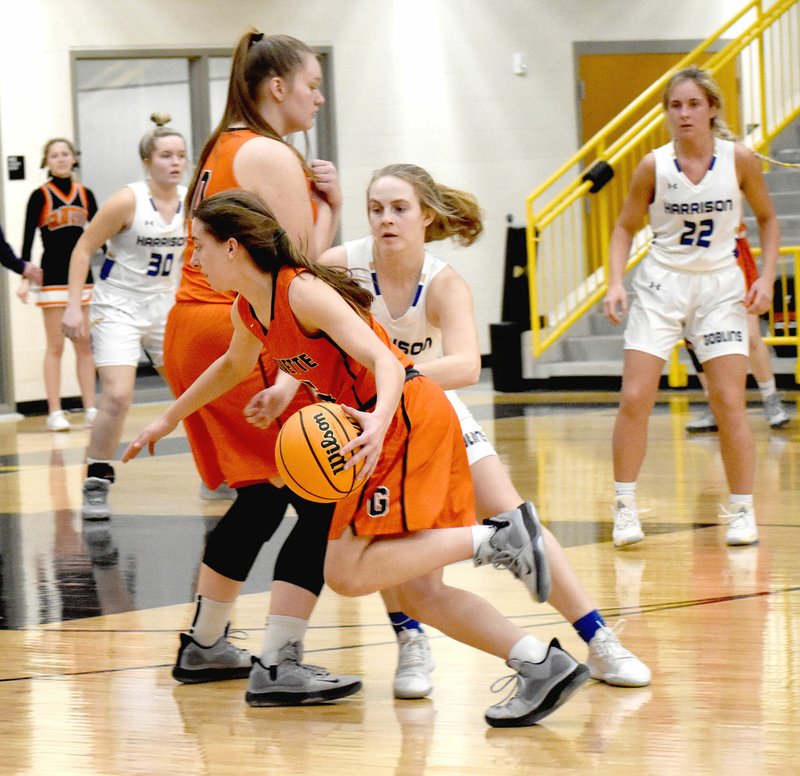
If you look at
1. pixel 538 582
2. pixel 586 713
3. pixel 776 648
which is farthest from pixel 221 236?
pixel 776 648

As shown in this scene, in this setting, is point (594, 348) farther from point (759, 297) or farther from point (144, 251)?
point (759, 297)

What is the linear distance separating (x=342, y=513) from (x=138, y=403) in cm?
907

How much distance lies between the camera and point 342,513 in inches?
134

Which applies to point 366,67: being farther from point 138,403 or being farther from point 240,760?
point 240,760

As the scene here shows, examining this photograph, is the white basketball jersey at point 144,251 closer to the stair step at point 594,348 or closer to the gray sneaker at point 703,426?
the gray sneaker at point 703,426

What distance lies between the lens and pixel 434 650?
162 inches

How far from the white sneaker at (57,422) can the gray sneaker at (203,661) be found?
6.91 meters

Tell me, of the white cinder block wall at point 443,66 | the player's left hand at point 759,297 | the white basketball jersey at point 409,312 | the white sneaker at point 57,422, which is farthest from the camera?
the white cinder block wall at point 443,66

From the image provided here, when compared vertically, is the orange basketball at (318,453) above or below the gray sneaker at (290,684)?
above

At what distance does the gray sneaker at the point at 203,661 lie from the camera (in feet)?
12.8

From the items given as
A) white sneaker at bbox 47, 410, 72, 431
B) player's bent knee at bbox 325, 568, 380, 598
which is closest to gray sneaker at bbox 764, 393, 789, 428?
white sneaker at bbox 47, 410, 72, 431

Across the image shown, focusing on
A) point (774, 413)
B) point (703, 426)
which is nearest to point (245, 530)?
point (703, 426)

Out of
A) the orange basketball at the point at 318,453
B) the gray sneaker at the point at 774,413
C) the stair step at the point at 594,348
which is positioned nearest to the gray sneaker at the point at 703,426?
the gray sneaker at the point at 774,413

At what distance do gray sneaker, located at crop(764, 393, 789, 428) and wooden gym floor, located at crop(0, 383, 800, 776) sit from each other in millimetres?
1387
